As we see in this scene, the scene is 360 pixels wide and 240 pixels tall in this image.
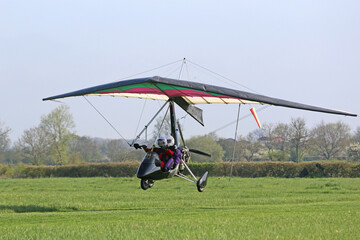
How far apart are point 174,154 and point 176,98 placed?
2.90 meters

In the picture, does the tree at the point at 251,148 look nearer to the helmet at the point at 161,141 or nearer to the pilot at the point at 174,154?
the pilot at the point at 174,154

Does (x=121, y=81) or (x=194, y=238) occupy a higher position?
(x=121, y=81)

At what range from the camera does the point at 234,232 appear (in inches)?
478

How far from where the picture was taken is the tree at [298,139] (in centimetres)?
7169

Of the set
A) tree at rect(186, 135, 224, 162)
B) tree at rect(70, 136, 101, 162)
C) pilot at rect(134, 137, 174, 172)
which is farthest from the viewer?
tree at rect(70, 136, 101, 162)

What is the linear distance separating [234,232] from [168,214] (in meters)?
4.92

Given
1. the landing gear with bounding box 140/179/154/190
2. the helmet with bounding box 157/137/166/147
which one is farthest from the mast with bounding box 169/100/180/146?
the landing gear with bounding box 140/179/154/190

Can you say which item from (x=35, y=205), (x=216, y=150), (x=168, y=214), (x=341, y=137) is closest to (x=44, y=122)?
(x=216, y=150)

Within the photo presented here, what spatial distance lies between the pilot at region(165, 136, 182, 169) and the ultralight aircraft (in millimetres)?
196

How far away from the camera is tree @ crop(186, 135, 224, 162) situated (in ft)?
159

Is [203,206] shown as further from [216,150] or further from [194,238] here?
[216,150]

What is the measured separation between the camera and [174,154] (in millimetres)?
18234

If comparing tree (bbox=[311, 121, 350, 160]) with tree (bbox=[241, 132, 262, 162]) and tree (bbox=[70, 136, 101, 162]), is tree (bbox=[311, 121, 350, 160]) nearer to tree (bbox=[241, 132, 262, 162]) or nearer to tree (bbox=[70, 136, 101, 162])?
tree (bbox=[241, 132, 262, 162])

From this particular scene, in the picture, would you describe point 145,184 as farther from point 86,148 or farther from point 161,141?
point 86,148
